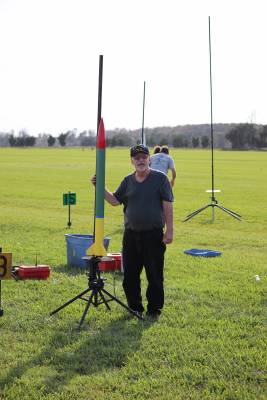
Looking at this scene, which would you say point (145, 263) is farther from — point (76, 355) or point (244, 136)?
point (244, 136)

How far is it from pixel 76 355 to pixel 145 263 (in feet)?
6.07

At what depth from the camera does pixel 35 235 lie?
46.9 ft

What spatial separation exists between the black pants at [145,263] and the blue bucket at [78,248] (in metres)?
2.37

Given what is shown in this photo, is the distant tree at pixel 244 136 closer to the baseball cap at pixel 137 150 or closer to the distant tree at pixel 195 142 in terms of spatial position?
the distant tree at pixel 195 142

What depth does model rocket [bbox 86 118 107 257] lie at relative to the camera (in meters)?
6.65

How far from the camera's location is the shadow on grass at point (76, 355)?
17.6 feet

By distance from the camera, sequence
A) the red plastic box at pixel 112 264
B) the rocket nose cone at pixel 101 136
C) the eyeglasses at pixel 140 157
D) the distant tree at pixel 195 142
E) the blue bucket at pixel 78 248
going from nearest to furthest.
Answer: the rocket nose cone at pixel 101 136 < the eyeglasses at pixel 140 157 < the red plastic box at pixel 112 264 < the blue bucket at pixel 78 248 < the distant tree at pixel 195 142

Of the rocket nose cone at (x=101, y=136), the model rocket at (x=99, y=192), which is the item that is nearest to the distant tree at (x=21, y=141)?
the model rocket at (x=99, y=192)

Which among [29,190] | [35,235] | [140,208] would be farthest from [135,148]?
[29,190]

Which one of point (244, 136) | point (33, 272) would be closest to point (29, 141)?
point (244, 136)

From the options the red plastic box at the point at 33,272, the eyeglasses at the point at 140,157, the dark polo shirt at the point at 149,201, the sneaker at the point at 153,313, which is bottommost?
the sneaker at the point at 153,313

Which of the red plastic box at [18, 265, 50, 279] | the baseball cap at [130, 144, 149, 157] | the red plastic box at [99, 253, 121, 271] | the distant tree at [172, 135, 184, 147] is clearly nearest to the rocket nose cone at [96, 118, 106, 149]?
the baseball cap at [130, 144, 149, 157]

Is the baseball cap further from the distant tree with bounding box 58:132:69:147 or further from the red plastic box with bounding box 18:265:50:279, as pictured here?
the distant tree with bounding box 58:132:69:147

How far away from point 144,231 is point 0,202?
17.2 metres
